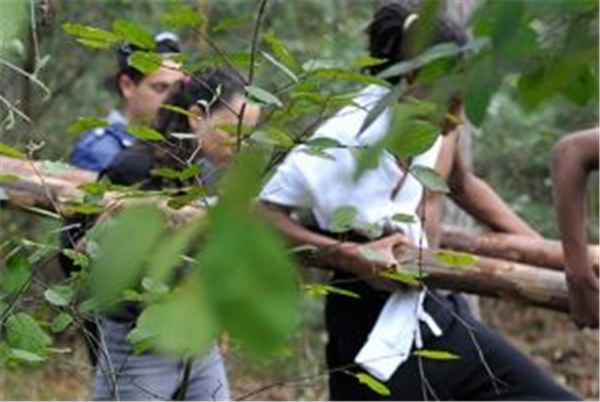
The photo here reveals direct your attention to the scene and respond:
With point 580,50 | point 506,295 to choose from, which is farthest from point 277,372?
point 580,50

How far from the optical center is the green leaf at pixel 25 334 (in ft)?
6.35

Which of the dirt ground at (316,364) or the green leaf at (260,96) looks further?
the dirt ground at (316,364)

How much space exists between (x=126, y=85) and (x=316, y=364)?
156 inches

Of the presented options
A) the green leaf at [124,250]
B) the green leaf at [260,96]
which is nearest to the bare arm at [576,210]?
the green leaf at [260,96]

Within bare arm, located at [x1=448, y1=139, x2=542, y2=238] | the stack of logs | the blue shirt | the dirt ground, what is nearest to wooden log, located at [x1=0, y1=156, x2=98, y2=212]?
the stack of logs

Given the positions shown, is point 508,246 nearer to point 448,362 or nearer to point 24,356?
point 448,362

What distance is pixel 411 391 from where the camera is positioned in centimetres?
336

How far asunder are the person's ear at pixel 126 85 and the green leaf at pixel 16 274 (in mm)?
2529

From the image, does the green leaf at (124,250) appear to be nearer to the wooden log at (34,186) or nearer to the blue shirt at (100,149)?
the wooden log at (34,186)

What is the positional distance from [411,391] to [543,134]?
5.80 m

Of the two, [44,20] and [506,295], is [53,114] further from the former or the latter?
[44,20]

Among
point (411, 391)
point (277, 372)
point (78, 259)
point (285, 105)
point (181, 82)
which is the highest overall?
point (285, 105)

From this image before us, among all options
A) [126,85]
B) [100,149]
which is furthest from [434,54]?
[126,85]

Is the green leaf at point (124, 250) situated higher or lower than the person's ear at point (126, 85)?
higher
